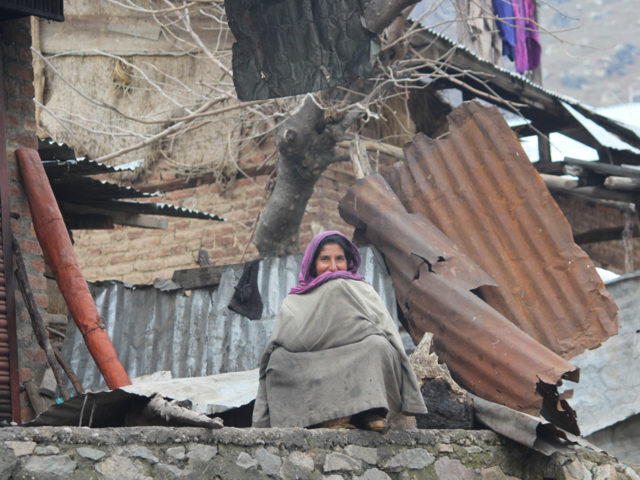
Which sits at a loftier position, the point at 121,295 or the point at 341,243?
the point at 341,243

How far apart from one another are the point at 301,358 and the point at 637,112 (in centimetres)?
1082

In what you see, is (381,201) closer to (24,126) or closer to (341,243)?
(341,243)

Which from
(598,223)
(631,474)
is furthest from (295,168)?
(598,223)

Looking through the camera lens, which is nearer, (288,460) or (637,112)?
(288,460)

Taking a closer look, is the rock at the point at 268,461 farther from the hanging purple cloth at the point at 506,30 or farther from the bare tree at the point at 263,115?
the hanging purple cloth at the point at 506,30

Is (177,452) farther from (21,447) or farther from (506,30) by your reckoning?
(506,30)

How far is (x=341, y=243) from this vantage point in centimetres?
368

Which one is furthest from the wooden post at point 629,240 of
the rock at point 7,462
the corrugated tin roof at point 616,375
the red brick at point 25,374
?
the rock at point 7,462

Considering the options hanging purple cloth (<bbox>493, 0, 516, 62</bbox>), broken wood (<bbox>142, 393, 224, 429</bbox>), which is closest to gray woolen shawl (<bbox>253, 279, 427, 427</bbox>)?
broken wood (<bbox>142, 393, 224, 429</bbox>)

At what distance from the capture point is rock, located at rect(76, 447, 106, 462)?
7.19 ft

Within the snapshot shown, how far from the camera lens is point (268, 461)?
2.68 metres

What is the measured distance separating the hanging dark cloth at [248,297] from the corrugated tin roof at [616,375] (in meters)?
3.23

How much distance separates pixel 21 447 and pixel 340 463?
1.36 meters

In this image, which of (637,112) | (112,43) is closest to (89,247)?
(112,43)
